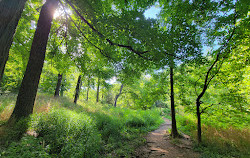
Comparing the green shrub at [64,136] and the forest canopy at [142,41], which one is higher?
the forest canopy at [142,41]

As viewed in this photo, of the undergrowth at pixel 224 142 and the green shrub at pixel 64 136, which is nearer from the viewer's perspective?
the green shrub at pixel 64 136

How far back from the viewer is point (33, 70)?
414 cm

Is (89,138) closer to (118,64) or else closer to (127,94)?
(118,64)

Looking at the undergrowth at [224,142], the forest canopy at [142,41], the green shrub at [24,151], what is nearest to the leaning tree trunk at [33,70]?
the forest canopy at [142,41]

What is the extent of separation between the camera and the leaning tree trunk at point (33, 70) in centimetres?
391

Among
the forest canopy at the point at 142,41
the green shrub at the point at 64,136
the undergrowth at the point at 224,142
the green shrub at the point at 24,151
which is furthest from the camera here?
the undergrowth at the point at 224,142

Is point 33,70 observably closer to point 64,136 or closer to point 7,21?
point 64,136

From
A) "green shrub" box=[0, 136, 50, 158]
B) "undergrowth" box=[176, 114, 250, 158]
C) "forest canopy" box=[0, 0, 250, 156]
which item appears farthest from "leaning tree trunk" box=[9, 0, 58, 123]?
"undergrowth" box=[176, 114, 250, 158]

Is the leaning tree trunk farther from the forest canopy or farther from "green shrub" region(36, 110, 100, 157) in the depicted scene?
"green shrub" region(36, 110, 100, 157)

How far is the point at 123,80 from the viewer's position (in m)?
6.81

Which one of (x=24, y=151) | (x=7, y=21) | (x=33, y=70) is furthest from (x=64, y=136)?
(x=7, y=21)

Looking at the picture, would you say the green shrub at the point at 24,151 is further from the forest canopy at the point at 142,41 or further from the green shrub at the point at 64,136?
the forest canopy at the point at 142,41

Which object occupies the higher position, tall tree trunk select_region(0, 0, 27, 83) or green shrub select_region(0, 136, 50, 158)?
tall tree trunk select_region(0, 0, 27, 83)

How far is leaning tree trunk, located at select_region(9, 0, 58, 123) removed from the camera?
154 inches
